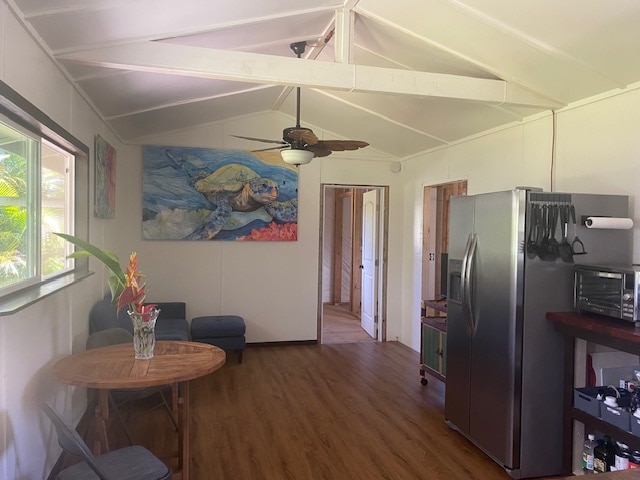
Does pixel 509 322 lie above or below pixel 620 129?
below

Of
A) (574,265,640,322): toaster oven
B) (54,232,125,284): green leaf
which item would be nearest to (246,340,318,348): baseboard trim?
(54,232,125,284): green leaf

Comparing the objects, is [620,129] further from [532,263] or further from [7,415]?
[7,415]

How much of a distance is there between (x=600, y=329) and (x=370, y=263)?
413 centimetres

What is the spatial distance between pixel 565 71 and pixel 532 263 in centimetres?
129

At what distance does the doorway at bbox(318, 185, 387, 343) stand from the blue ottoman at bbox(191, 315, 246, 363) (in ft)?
4.37

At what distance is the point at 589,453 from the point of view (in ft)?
8.85

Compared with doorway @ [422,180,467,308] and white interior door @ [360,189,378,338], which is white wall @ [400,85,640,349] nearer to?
doorway @ [422,180,467,308]

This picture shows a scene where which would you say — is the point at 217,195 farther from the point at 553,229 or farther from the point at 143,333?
the point at 553,229

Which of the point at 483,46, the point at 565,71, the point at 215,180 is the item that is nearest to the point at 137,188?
the point at 215,180

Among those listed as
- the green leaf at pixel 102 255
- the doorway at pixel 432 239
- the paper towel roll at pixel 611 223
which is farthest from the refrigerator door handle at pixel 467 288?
the doorway at pixel 432 239

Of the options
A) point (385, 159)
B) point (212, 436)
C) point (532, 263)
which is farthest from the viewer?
point (385, 159)

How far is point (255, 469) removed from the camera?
288 centimetres

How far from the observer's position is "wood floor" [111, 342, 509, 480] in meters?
2.91

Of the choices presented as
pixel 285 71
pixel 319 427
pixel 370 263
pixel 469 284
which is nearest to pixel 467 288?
pixel 469 284
